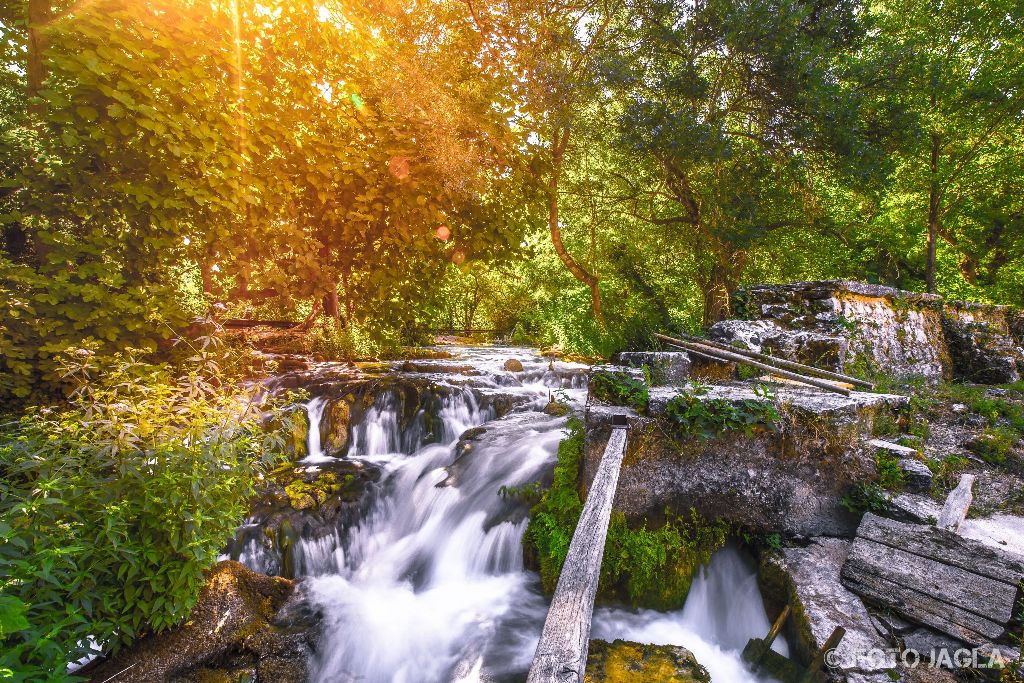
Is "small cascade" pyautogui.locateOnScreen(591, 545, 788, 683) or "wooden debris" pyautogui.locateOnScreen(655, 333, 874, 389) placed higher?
"wooden debris" pyautogui.locateOnScreen(655, 333, 874, 389)

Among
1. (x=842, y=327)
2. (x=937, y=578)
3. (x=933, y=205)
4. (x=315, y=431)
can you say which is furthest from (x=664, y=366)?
(x=933, y=205)

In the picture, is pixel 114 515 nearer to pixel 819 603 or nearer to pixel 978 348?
pixel 819 603

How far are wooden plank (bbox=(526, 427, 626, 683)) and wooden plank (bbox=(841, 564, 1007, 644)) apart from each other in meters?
2.50

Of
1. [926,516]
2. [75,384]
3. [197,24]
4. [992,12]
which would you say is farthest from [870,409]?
Answer: [992,12]

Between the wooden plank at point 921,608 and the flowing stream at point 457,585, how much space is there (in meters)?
0.86

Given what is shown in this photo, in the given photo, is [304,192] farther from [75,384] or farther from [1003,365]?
[1003,365]

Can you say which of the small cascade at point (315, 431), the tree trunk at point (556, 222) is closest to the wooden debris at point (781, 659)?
the small cascade at point (315, 431)

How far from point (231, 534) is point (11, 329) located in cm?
285

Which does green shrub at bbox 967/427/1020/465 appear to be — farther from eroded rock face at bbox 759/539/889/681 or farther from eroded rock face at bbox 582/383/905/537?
eroded rock face at bbox 759/539/889/681

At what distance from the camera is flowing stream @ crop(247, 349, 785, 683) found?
4184 mm

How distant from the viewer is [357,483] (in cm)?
671

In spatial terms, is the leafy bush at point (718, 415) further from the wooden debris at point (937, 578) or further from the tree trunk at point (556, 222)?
the tree trunk at point (556, 222)

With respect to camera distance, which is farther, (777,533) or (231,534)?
(777,533)

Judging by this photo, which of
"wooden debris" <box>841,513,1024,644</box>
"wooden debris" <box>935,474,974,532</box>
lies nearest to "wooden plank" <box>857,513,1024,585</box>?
"wooden debris" <box>841,513,1024,644</box>
